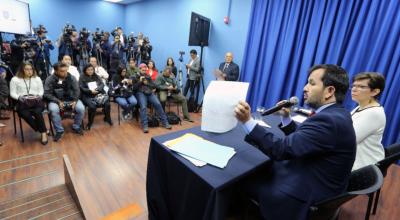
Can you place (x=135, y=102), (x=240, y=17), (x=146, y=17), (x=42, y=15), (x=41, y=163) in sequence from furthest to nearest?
(x=146, y=17)
(x=42, y=15)
(x=240, y=17)
(x=135, y=102)
(x=41, y=163)

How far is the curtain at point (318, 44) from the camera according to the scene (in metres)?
2.66

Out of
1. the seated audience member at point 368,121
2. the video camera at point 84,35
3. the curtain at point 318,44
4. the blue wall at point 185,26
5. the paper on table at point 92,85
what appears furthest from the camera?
the video camera at point 84,35

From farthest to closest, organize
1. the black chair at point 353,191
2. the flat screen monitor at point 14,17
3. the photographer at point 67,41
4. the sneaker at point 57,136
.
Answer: the photographer at point 67,41, the flat screen monitor at point 14,17, the sneaker at point 57,136, the black chair at point 353,191

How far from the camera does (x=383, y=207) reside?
6.81 ft

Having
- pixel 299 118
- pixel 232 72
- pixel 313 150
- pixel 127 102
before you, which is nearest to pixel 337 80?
pixel 313 150

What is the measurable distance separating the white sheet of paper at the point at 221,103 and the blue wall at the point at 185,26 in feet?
11.4

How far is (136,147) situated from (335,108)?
8.22 feet

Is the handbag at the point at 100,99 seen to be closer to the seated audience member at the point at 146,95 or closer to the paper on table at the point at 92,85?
the paper on table at the point at 92,85

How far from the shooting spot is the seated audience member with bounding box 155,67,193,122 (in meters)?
4.14

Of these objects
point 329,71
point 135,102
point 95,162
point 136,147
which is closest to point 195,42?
point 135,102

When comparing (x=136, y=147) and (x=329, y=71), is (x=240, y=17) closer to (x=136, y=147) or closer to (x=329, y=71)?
(x=136, y=147)

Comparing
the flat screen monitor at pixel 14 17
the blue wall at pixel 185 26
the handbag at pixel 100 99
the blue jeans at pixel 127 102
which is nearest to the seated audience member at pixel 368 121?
the blue wall at pixel 185 26

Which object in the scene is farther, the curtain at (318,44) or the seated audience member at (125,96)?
the seated audience member at (125,96)

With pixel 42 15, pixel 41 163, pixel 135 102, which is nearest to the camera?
pixel 41 163
